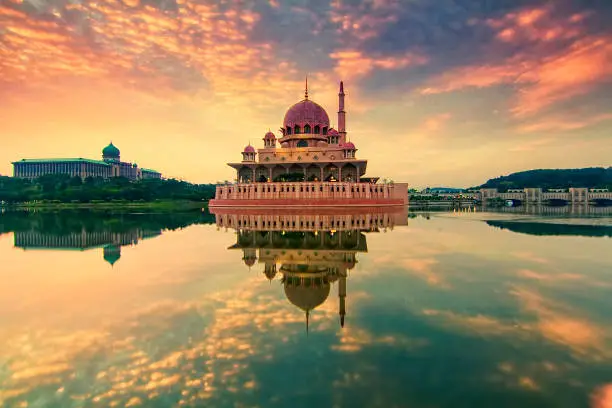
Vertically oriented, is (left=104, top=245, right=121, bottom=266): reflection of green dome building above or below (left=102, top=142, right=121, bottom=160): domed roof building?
below

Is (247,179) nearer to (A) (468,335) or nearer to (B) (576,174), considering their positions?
(A) (468,335)

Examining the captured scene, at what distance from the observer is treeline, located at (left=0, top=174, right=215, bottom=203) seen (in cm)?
7350

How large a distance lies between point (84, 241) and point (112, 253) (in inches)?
208

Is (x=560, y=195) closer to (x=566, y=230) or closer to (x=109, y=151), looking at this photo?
(x=566, y=230)

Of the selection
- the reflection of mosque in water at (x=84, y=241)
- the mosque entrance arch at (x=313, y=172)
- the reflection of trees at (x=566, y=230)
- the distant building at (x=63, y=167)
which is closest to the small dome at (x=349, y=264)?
the reflection of mosque in water at (x=84, y=241)

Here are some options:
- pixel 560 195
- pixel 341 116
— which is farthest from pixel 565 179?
pixel 341 116

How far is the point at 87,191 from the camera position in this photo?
74.1 m

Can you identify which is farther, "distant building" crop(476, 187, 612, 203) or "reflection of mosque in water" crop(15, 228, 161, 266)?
"distant building" crop(476, 187, 612, 203)

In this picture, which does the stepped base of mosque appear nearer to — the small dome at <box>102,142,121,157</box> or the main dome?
the main dome

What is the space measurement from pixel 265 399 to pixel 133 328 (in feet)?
11.5

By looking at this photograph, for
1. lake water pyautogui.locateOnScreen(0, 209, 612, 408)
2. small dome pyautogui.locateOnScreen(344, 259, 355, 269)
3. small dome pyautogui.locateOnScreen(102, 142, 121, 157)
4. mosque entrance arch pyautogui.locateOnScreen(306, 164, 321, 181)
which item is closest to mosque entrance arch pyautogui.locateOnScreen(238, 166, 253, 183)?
mosque entrance arch pyautogui.locateOnScreen(306, 164, 321, 181)

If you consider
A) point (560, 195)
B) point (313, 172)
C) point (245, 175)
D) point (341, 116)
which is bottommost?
point (560, 195)

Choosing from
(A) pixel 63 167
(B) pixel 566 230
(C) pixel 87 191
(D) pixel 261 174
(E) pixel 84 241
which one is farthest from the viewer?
(A) pixel 63 167

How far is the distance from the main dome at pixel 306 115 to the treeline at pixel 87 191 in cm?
3103
